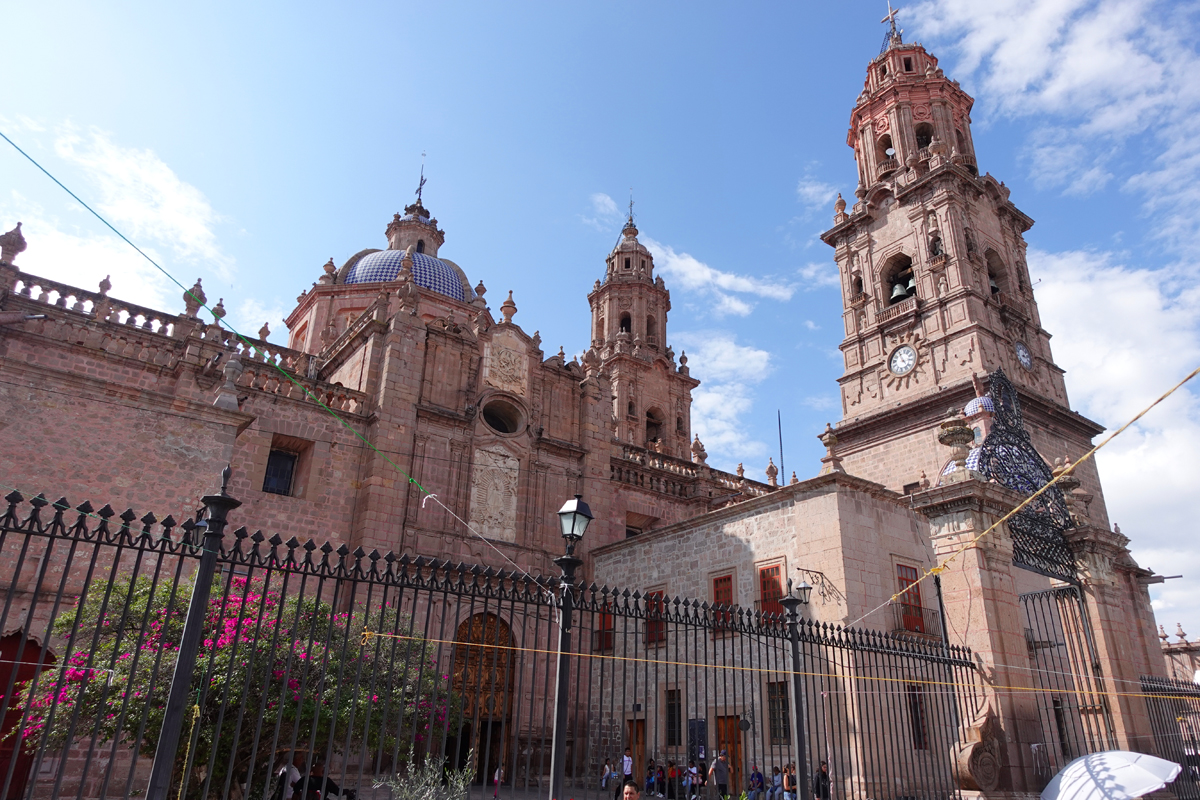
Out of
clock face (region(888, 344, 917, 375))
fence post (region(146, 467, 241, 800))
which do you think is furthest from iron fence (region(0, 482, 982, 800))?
clock face (region(888, 344, 917, 375))

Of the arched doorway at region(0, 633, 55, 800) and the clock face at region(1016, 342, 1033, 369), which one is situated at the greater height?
the clock face at region(1016, 342, 1033, 369)

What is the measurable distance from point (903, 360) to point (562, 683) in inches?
1077

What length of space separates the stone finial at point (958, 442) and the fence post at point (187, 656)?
32.4 feet

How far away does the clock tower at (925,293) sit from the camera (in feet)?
96.8

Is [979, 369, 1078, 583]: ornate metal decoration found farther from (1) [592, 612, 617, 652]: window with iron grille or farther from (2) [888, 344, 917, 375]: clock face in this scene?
(2) [888, 344, 917, 375]: clock face

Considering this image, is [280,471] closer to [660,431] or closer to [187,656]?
[187,656]

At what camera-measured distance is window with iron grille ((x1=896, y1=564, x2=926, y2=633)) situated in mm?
18250

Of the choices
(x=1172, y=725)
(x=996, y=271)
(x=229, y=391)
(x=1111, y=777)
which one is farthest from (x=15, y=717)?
(x=996, y=271)

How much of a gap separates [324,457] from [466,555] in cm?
437

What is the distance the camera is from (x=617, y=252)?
4525 centimetres

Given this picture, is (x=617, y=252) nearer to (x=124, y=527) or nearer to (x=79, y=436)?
(x=79, y=436)

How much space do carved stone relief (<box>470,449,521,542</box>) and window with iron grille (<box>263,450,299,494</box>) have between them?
462cm

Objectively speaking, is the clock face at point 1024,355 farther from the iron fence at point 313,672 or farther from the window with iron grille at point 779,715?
the window with iron grille at point 779,715

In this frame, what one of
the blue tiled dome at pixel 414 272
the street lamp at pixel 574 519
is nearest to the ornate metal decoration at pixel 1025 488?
the street lamp at pixel 574 519
